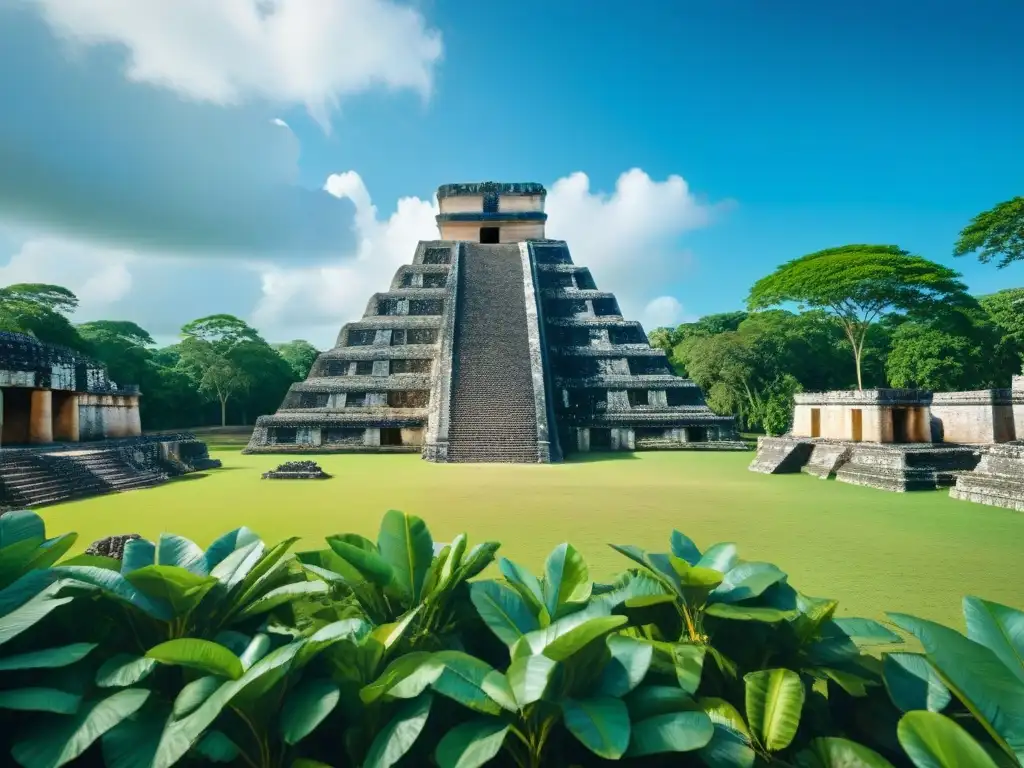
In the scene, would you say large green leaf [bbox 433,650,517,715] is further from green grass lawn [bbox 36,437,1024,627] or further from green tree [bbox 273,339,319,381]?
green tree [bbox 273,339,319,381]

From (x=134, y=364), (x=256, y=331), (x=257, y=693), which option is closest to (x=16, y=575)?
(x=257, y=693)

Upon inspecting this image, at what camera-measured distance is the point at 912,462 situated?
9.45 m

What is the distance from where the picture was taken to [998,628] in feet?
5.65

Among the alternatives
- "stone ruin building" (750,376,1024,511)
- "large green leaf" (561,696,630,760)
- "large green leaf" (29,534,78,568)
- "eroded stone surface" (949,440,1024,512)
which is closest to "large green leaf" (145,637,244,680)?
"large green leaf" (29,534,78,568)

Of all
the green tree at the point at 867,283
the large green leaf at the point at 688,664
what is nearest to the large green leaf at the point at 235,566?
the large green leaf at the point at 688,664

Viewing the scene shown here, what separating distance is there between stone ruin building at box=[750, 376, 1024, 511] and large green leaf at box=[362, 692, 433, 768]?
9.26 metres

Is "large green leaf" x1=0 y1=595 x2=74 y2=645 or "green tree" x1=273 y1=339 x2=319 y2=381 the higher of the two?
"green tree" x1=273 y1=339 x2=319 y2=381

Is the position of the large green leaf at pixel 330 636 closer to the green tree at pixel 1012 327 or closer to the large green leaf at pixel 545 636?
the large green leaf at pixel 545 636

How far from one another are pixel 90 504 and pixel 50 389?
3.39 m

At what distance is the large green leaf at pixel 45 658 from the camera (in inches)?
60.3

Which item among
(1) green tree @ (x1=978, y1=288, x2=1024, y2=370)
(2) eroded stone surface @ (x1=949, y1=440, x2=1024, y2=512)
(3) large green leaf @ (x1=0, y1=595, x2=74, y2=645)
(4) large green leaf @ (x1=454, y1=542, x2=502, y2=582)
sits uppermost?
(1) green tree @ (x1=978, y1=288, x2=1024, y2=370)

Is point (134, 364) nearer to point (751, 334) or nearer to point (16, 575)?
point (751, 334)

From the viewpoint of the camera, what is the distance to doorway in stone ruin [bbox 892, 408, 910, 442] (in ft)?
36.4

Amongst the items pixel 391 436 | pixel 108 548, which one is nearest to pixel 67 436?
pixel 391 436
